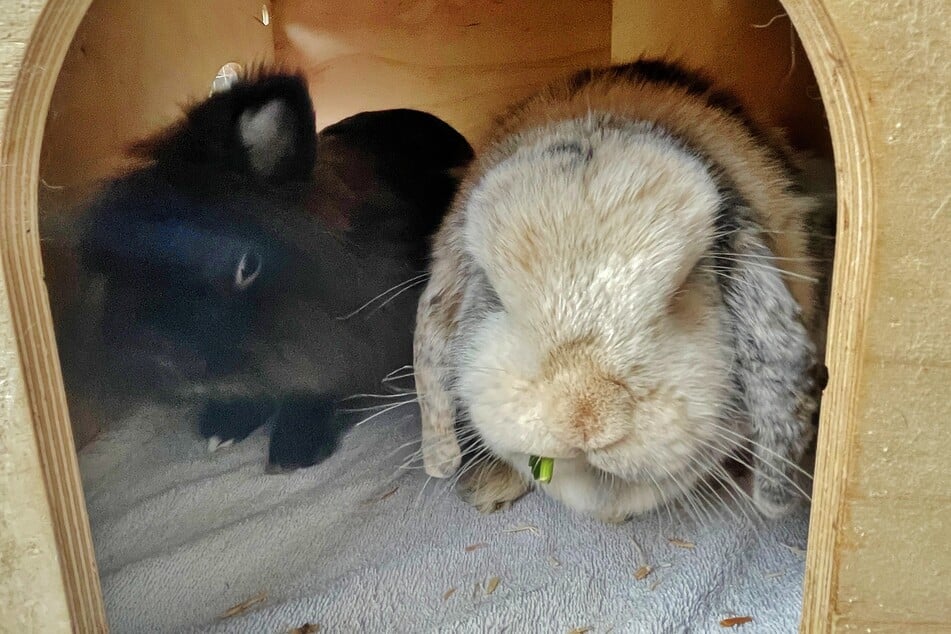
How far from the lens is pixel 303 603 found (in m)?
1.18

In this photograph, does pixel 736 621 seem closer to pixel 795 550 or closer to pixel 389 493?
pixel 795 550

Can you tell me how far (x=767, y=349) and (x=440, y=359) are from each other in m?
0.53

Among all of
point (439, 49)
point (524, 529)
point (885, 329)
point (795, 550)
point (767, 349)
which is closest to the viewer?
point (885, 329)

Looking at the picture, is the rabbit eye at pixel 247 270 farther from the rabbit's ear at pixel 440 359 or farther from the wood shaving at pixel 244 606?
the wood shaving at pixel 244 606

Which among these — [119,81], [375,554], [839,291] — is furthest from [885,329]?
[119,81]

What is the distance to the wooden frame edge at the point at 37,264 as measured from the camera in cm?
80

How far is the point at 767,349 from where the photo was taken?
112 cm

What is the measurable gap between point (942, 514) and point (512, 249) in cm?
62

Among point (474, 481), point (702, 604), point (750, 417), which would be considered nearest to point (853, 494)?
point (750, 417)

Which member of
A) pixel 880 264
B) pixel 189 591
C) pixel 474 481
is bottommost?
pixel 189 591

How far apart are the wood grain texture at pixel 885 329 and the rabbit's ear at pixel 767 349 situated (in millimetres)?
192

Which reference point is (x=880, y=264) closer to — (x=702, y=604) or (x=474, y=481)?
(x=702, y=604)

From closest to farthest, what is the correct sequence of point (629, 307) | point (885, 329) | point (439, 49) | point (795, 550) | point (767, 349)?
1. point (885, 329)
2. point (629, 307)
3. point (767, 349)
4. point (795, 550)
5. point (439, 49)

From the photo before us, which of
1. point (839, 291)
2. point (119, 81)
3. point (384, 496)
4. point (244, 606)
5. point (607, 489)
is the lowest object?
point (244, 606)
